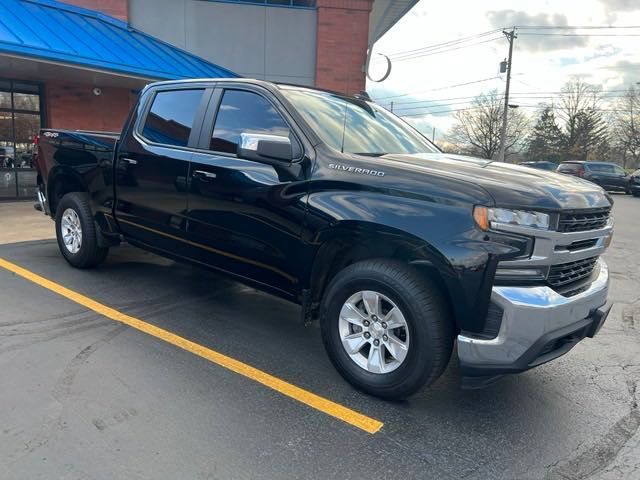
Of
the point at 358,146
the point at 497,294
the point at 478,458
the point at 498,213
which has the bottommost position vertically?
the point at 478,458

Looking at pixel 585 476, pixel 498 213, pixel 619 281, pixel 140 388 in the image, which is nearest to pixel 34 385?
pixel 140 388

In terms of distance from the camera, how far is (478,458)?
2.78 metres

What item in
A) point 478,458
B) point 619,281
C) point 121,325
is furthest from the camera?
point 619,281

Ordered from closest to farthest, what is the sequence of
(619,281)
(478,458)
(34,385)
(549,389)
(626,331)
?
(478,458) < (34,385) < (549,389) < (626,331) < (619,281)

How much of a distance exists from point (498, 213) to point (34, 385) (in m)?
3.02

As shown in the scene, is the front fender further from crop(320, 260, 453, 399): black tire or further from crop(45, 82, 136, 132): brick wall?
crop(45, 82, 136, 132): brick wall

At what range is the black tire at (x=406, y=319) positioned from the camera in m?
2.97

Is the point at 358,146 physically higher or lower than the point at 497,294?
higher

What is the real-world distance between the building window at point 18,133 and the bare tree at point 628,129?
57.5 metres

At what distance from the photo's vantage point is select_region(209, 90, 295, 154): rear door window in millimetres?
3852

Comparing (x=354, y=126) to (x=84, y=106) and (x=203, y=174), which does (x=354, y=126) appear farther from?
(x=84, y=106)

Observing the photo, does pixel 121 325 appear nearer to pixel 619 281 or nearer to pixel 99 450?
pixel 99 450

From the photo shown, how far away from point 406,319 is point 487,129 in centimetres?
6502

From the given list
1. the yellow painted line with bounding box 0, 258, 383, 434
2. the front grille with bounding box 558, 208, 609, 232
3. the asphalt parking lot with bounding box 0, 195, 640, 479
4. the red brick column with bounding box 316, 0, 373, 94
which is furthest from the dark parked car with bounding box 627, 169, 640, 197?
the yellow painted line with bounding box 0, 258, 383, 434
